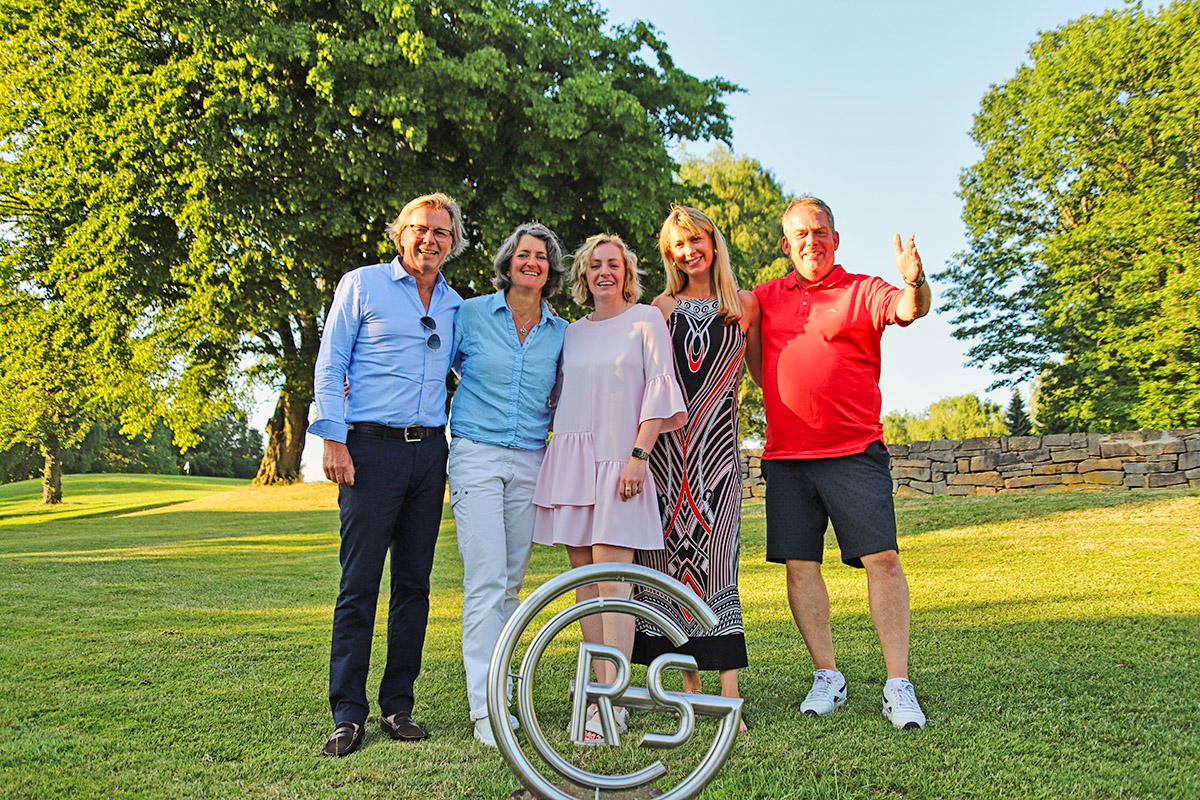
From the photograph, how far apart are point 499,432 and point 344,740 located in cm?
149

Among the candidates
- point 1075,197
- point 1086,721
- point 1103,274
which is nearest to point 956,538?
point 1086,721

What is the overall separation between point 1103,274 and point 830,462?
81.3 feet

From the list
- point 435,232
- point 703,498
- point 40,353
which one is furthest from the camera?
point 40,353

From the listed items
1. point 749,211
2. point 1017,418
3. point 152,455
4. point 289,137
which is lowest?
point 152,455

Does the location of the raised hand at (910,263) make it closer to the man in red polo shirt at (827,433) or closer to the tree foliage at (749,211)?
the man in red polo shirt at (827,433)

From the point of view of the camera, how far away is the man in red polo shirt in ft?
13.7

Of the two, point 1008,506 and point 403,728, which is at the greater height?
point 1008,506

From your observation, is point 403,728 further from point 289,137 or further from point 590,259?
point 289,137

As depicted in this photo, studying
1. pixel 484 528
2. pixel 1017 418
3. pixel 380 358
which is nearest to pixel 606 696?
pixel 484 528

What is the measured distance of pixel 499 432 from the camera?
412cm

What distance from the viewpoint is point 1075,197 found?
2653 cm

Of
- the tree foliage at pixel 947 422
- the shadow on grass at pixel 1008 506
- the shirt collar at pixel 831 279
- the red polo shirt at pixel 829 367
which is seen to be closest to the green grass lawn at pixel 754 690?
the red polo shirt at pixel 829 367

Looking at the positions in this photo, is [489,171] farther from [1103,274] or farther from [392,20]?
[1103,274]

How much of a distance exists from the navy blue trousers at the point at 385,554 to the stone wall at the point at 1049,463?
37.7ft
